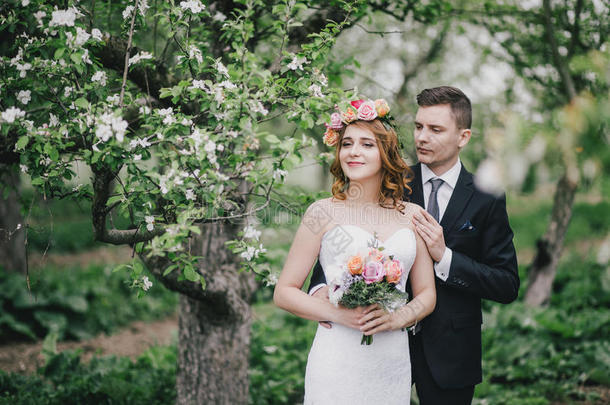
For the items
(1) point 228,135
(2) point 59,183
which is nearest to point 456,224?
(1) point 228,135

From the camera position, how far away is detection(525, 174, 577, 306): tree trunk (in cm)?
650

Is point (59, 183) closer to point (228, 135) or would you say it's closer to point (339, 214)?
point (228, 135)

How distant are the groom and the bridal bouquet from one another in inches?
17.5

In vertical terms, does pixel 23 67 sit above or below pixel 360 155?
above

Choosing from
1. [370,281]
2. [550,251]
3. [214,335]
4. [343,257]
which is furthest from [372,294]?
[550,251]

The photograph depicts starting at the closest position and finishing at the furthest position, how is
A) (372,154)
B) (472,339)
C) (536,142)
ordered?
(536,142)
(372,154)
(472,339)

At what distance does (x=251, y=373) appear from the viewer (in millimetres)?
5141

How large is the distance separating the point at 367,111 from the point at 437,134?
50 cm

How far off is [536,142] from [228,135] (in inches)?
54.6

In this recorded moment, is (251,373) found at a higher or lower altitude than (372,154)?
lower

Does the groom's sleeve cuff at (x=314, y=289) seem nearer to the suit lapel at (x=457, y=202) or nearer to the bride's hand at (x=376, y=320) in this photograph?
the bride's hand at (x=376, y=320)

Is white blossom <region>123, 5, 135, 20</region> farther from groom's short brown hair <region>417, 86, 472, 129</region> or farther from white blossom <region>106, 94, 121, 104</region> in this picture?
groom's short brown hair <region>417, 86, 472, 129</region>

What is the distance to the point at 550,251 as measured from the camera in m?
6.64

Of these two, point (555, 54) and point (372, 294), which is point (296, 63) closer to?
point (372, 294)
